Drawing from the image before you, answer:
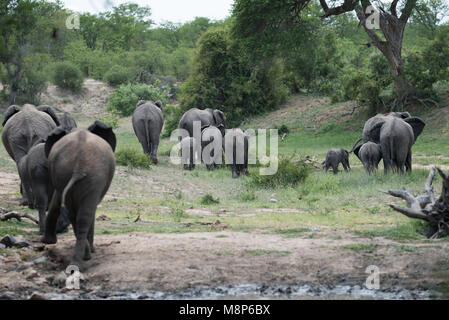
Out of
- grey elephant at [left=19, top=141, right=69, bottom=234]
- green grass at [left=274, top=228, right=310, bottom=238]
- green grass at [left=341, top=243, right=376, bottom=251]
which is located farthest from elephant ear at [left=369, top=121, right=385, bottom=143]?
grey elephant at [left=19, top=141, right=69, bottom=234]

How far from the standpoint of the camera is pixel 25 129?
10836 millimetres

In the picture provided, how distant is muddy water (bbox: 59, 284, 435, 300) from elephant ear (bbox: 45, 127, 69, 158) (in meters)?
2.00

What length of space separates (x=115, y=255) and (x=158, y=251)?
0.48 meters

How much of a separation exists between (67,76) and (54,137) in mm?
35838

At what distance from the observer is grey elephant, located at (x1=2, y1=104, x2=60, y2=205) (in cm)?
1080

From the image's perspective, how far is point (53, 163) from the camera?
22.9 feet

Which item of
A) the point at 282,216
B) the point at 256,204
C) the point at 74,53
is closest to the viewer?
the point at 282,216

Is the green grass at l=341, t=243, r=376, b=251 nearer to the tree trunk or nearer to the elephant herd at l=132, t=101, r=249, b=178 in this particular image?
the elephant herd at l=132, t=101, r=249, b=178

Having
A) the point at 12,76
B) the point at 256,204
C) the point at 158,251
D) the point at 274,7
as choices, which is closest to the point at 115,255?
the point at 158,251

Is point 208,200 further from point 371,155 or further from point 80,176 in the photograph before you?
point 80,176

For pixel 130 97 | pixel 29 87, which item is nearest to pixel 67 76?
pixel 29 87

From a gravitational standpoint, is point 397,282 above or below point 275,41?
below

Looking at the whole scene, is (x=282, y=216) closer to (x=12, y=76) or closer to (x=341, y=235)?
(x=341, y=235)
